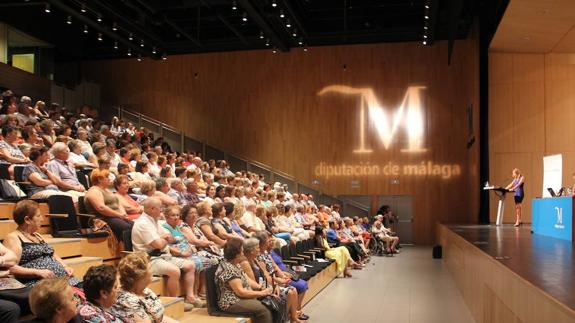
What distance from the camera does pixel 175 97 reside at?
16984mm

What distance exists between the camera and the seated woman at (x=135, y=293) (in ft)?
10.4

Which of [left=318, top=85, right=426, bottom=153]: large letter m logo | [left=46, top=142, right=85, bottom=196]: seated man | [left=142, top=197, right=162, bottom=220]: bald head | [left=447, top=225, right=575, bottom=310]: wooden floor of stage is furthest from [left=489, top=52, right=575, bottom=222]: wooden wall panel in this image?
[left=142, top=197, right=162, bottom=220]: bald head

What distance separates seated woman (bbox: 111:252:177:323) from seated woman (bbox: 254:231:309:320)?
1964 millimetres

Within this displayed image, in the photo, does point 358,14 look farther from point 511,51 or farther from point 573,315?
point 573,315

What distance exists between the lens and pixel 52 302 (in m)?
2.54

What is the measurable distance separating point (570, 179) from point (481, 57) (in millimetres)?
3270

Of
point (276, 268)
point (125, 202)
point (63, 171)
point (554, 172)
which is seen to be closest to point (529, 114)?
point (554, 172)

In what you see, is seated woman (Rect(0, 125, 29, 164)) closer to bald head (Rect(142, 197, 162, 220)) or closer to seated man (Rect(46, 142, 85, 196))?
seated man (Rect(46, 142, 85, 196))

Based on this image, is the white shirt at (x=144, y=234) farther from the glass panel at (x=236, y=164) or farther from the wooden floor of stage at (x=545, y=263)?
the glass panel at (x=236, y=164)

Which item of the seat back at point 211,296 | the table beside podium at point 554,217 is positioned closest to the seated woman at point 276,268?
the seat back at point 211,296

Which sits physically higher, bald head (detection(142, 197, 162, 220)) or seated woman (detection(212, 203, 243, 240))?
bald head (detection(142, 197, 162, 220))

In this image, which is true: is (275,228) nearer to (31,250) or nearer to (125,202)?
(125,202)

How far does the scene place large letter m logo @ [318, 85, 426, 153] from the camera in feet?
50.8

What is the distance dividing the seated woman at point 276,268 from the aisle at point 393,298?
32 centimetres
